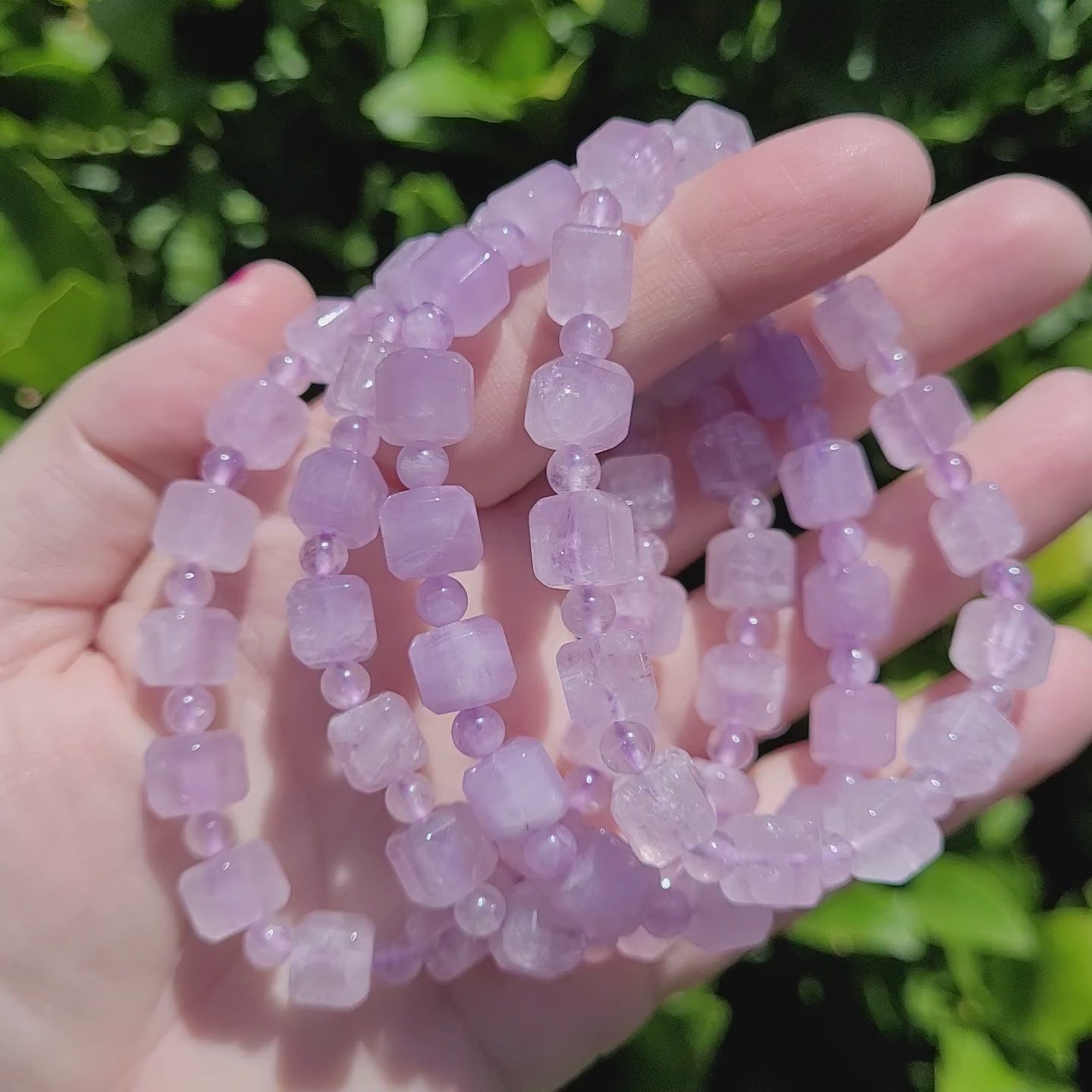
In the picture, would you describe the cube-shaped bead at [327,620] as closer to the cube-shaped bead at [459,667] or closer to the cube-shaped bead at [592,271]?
the cube-shaped bead at [459,667]

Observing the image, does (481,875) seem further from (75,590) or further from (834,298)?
(834,298)

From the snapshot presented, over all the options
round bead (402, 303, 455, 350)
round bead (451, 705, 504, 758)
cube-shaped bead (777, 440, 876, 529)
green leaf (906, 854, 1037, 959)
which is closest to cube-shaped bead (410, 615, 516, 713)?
round bead (451, 705, 504, 758)

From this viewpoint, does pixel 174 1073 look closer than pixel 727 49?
Yes

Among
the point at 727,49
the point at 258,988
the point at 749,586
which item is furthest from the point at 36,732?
the point at 727,49

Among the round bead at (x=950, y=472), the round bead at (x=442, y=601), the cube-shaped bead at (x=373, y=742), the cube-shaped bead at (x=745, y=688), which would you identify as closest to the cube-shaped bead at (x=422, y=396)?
the round bead at (x=442, y=601)

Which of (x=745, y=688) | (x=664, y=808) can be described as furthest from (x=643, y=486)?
(x=664, y=808)

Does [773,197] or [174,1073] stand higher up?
[773,197]

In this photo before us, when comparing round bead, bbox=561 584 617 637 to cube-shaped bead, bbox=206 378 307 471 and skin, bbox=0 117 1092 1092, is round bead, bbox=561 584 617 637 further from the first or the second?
cube-shaped bead, bbox=206 378 307 471
